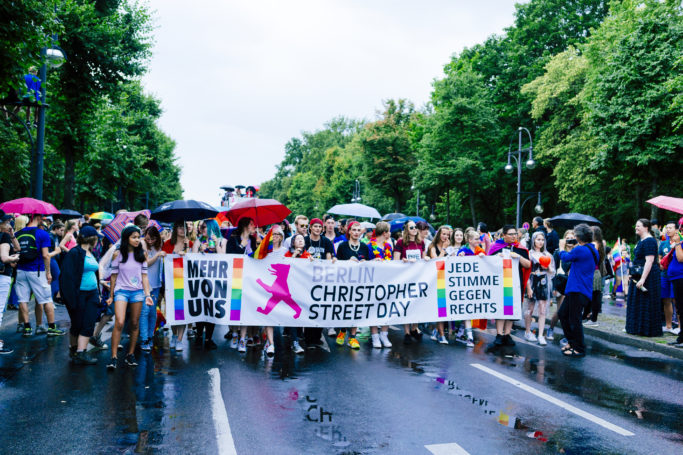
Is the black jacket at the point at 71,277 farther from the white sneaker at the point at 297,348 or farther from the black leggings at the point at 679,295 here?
the black leggings at the point at 679,295

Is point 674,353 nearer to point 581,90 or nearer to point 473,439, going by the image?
point 473,439

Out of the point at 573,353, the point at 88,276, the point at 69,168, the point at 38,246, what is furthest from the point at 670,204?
the point at 69,168

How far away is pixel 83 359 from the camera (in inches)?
295

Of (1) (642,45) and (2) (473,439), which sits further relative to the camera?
(1) (642,45)

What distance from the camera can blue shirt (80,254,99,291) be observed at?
771cm

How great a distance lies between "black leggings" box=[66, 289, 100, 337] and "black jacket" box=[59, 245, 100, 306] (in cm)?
6

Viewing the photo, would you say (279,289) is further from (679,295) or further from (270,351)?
(679,295)

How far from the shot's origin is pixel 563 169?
35.0 m

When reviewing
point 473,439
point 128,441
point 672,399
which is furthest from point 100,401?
point 672,399

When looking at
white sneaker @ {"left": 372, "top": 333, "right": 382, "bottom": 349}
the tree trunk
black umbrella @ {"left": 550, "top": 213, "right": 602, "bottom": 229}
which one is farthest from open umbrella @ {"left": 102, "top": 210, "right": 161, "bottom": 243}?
the tree trunk

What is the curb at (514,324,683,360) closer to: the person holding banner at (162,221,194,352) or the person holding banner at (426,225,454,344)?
the person holding banner at (426,225,454,344)

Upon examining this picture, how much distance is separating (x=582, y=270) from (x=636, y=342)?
2.45 meters

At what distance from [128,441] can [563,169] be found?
3441 centimetres

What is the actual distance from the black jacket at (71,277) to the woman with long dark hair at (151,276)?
0.91m
